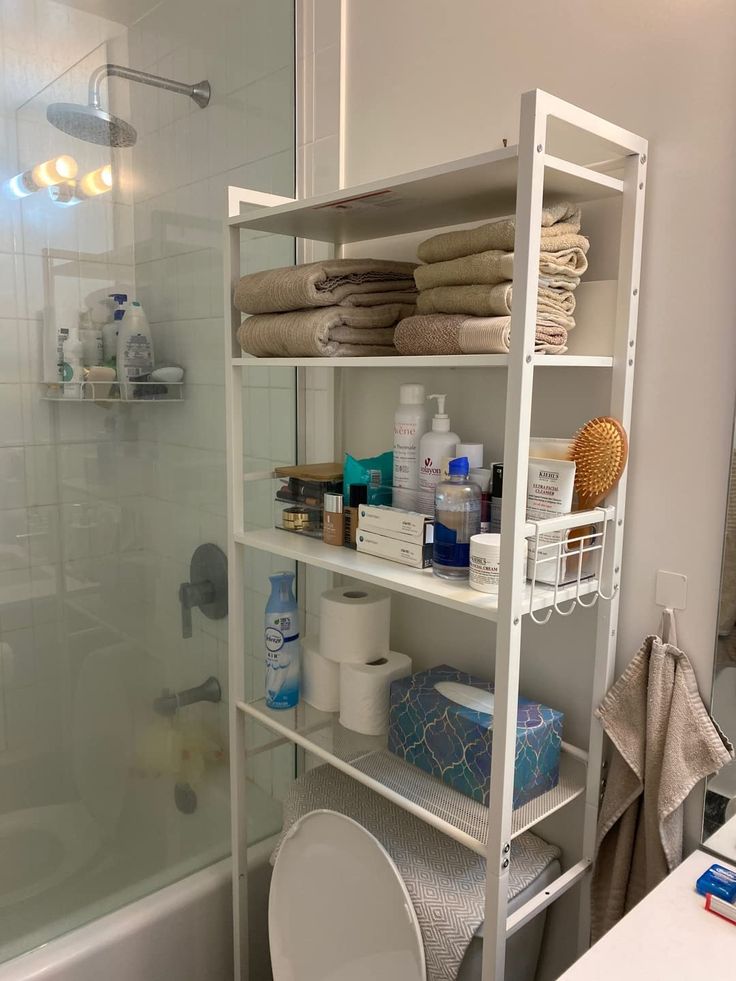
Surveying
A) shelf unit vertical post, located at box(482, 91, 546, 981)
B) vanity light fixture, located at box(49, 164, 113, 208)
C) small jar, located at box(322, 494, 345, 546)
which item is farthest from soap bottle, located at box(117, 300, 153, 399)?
shelf unit vertical post, located at box(482, 91, 546, 981)

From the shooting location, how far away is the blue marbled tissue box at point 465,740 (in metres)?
1.10

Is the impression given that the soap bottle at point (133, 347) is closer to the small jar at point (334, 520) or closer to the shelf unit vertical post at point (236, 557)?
the shelf unit vertical post at point (236, 557)

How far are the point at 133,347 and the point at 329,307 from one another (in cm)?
51

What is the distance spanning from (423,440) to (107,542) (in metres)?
0.73

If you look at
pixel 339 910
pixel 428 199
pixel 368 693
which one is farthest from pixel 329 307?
pixel 339 910

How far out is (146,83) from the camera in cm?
147

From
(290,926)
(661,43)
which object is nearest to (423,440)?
(661,43)

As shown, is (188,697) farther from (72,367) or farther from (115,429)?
(72,367)

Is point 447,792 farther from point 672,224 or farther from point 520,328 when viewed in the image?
point 672,224

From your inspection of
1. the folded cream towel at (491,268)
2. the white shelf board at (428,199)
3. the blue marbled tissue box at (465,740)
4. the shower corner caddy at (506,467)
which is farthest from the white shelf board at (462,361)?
the blue marbled tissue box at (465,740)

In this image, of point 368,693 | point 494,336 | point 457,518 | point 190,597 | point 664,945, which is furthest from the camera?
point 190,597

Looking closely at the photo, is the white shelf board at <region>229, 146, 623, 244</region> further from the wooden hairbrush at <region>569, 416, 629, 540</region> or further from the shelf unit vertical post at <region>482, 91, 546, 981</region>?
the wooden hairbrush at <region>569, 416, 629, 540</region>

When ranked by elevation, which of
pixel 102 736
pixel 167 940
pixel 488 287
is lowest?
pixel 167 940

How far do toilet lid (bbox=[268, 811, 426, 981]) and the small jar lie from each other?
1.40 feet
